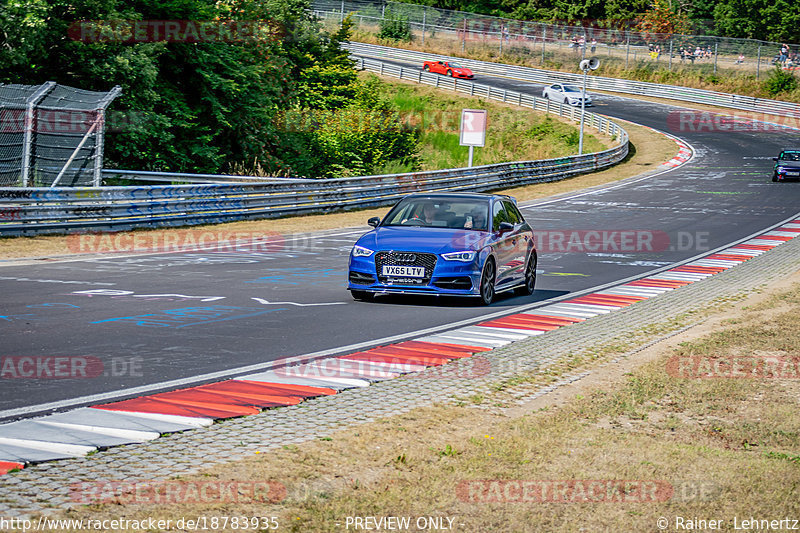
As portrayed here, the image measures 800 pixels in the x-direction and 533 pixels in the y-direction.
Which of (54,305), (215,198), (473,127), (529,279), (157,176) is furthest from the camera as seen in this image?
(473,127)

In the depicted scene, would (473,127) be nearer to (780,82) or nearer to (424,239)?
(424,239)

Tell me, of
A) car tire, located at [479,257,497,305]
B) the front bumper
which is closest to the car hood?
car tire, located at [479,257,497,305]

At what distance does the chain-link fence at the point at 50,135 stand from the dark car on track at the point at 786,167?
30942mm

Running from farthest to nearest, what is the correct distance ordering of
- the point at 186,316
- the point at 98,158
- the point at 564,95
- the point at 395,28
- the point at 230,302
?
the point at 395,28
the point at 564,95
the point at 98,158
the point at 230,302
the point at 186,316

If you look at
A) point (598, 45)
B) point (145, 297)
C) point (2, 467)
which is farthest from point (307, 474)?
point (598, 45)

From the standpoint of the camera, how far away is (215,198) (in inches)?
997

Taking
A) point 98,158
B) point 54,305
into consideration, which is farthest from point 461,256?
point 98,158

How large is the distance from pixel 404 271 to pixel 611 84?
70.3 m

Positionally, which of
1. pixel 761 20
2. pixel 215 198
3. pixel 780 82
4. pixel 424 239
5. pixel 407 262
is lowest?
pixel 215 198

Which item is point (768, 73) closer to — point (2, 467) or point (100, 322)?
point (100, 322)

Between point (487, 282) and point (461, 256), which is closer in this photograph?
point (461, 256)

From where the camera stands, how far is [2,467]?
18.4ft

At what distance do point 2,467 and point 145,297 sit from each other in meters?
7.99

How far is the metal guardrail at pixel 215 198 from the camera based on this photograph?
20.7 metres
